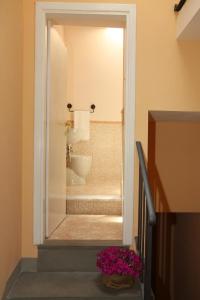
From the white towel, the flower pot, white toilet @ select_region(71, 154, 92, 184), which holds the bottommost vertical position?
the flower pot

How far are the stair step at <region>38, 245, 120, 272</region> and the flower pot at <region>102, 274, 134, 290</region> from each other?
370mm

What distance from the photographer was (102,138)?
18.6 feet

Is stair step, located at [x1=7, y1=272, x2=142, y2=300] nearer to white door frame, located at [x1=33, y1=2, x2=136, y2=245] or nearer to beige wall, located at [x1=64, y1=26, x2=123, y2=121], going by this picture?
white door frame, located at [x1=33, y1=2, x2=136, y2=245]

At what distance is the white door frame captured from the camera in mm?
2795

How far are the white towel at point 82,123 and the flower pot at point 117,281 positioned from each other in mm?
3104

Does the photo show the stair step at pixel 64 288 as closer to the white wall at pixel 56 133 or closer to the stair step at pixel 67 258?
the stair step at pixel 67 258

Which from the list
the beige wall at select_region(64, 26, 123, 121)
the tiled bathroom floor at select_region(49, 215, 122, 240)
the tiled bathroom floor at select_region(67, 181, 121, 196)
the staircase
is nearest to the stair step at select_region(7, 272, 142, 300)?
the staircase

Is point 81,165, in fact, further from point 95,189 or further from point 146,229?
point 146,229

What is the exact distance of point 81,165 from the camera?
197 inches

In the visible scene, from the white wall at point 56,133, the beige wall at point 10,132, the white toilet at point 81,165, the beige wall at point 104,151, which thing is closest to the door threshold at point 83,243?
the white wall at point 56,133

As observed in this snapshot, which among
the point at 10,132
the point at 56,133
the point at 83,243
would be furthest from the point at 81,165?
the point at 10,132

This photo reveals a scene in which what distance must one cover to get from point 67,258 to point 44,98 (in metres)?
1.34

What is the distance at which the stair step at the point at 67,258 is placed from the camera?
2771 millimetres

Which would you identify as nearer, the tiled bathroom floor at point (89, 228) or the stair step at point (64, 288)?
the stair step at point (64, 288)
